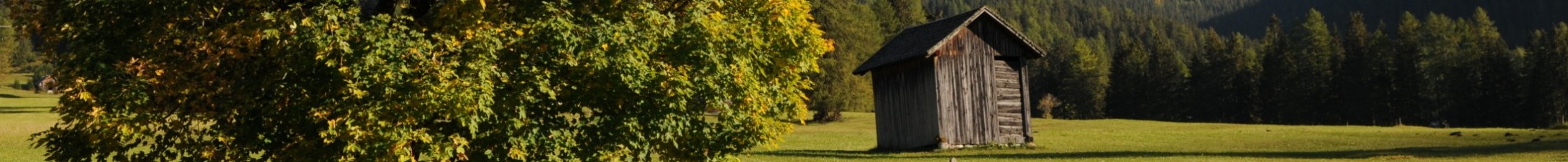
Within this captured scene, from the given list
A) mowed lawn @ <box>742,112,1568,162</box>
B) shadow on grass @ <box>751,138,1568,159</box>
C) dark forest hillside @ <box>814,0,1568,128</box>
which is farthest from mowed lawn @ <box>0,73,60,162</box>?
dark forest hillside @ <box>814,0,1568,128</box>

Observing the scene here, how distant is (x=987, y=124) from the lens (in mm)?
36094

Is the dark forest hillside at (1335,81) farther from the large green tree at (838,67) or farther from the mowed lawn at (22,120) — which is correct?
the mowed lawn at (22,120)

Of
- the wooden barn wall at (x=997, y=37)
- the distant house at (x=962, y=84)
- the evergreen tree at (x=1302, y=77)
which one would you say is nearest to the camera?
the distant house at (x=962, y=84)

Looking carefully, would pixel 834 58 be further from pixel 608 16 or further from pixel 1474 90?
pixel 1474 90

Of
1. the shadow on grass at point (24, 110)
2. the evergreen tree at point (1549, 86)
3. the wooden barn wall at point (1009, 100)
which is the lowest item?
the evergreen tree at point (1549, 86)

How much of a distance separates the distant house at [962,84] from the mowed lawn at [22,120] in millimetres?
19434

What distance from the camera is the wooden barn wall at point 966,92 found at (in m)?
35.8

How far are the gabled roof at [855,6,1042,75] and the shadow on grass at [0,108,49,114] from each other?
50.8 metres

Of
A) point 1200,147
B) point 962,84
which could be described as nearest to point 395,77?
point 962,84

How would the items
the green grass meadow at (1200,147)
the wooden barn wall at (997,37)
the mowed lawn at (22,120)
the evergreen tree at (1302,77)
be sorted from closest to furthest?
the green grass meadow at (1200,147)
the mowed lawn at (22,120)
the wooden barn wall at (997,37)
the evergreen tree at (1302,77)

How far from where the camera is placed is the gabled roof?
3559 centimetres

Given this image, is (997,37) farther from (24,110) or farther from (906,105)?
(24,110)

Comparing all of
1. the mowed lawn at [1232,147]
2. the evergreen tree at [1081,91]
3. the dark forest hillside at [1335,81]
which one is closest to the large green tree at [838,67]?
the mowed lawn at [1232,147]

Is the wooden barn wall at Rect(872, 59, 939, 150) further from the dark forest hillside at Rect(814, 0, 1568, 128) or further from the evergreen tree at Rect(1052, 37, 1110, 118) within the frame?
the evergreen tree at Rect(1052, 37, 1110, 118)
